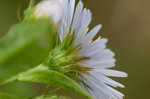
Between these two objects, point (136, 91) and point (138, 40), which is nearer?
point (136, 91)

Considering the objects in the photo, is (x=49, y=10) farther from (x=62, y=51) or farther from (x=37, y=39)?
(x=62, y=51)

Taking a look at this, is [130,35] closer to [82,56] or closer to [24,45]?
[82,56]

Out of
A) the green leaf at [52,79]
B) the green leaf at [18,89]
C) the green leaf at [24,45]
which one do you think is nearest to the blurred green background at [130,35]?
the green leaf at [18,89]

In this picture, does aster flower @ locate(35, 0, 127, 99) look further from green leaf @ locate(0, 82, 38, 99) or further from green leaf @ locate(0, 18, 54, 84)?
green leaf @ locate(0, 82, 38, 99)

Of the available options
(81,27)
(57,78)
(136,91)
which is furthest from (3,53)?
(136,91)

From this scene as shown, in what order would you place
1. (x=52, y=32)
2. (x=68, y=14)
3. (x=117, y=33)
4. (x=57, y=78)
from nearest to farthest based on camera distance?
(x=52, y=32), (x=57, y=78), (x=68, y=14), (x=117, y=33)

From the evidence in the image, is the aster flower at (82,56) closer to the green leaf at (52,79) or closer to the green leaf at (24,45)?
the green leaf at (52,79)
